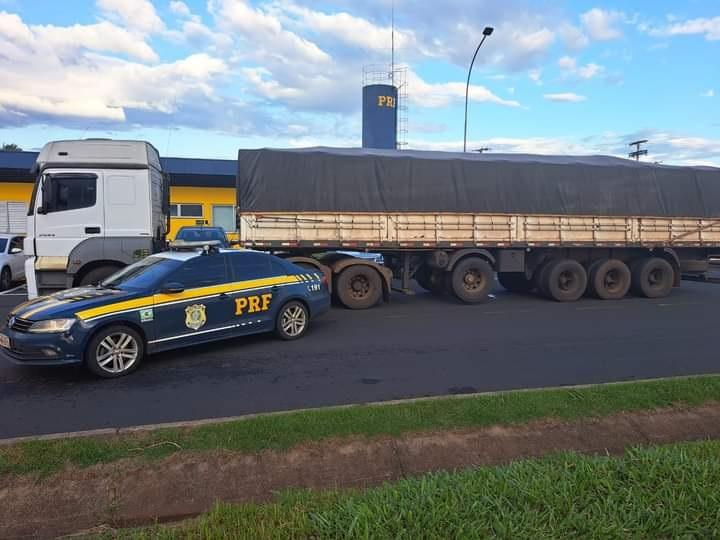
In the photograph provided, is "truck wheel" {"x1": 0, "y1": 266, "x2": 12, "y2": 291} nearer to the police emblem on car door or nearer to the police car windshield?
the police car windshield

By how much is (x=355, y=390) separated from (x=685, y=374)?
3866 mm

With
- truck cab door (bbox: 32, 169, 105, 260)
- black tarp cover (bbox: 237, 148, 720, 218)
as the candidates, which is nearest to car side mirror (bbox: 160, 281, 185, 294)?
truck cab door (bbox: 32, 169, 105, 260)

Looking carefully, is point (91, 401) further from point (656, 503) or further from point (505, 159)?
point (505, 159)

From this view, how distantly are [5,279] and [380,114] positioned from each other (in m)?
34.0

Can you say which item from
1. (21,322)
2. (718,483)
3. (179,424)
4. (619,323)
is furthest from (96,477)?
(619,323)

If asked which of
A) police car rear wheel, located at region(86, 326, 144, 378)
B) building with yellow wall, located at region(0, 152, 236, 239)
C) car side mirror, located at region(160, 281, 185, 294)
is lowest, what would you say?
police car rear wheel, located at region(86, 326, 144, 378)

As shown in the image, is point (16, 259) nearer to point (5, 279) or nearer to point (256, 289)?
point (5, 279)

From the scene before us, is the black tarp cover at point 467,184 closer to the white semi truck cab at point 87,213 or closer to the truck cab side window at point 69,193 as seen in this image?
the white semi truck cab at point 87,213

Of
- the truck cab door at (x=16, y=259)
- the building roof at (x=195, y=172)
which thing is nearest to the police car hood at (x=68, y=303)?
the truck cab door at (x=16, y=259)

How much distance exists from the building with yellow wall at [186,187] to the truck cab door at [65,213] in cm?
1646

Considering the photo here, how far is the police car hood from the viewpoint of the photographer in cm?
575

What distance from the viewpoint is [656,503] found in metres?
2.98

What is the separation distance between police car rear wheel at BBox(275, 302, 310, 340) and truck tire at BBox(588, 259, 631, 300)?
7.62 meters

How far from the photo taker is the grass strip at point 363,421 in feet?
12.6
